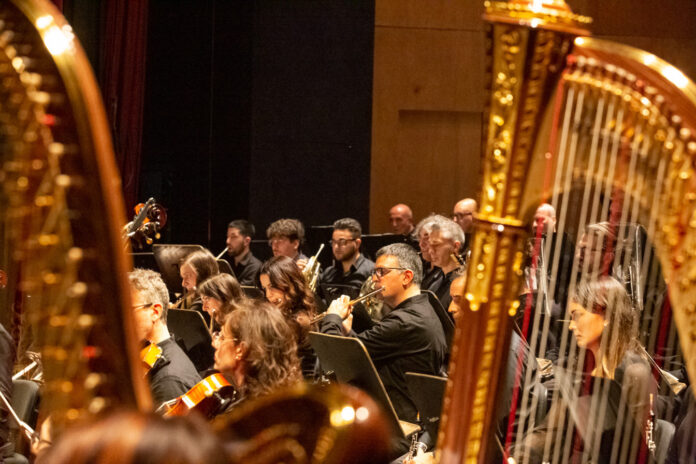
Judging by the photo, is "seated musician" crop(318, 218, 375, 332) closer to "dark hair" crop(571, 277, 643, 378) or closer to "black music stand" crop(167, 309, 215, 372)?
"black music stand" crop(167, 309, 215, 372)

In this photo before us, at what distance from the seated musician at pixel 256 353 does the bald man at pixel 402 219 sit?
6046 millimetres

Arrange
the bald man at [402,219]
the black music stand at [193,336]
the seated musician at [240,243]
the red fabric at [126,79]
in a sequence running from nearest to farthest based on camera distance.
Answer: the black music stand at [193,336], the seated musician at [240,243], the red fabric at [126,79], the bald man at [402,219]

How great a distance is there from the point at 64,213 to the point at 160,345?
9.52 ft

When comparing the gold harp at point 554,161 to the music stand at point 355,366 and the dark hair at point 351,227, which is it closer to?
the music stand at point 355,366

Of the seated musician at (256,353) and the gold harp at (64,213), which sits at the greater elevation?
the gold harp at (64,213)

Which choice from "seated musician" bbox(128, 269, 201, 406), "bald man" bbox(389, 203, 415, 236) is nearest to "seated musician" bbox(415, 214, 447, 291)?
"bald man" bbox(389, 203, 415, 236)

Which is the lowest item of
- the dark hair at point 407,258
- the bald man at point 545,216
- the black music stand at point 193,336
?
the black music stand at point 193,336

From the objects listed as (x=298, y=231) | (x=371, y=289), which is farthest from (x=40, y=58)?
(x=298, y=231)

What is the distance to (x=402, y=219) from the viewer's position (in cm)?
934

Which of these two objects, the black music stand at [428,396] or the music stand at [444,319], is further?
the music stand at [444,319]

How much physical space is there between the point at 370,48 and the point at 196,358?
5.09m

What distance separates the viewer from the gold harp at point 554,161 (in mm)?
1314

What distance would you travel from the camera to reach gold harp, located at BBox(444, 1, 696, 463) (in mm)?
1314

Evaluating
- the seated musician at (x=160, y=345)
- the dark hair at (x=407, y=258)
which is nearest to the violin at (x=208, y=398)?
the seated musician at (x=160, y=345)
